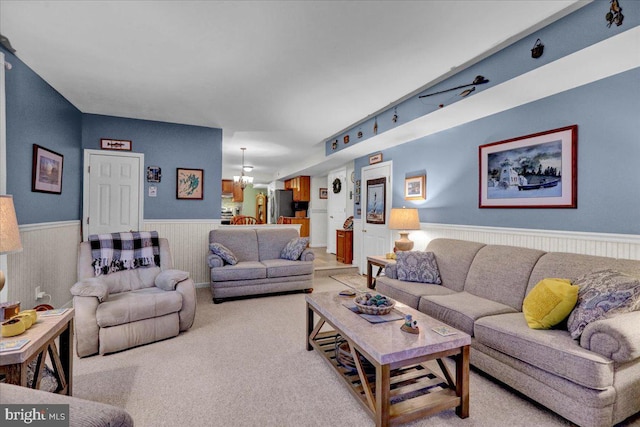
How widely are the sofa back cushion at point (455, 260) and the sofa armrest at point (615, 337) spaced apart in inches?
53.6

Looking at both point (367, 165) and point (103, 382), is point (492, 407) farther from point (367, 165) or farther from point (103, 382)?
point (367, 165)

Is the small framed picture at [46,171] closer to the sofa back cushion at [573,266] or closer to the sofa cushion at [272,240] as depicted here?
the sofa cushion at [272,240]

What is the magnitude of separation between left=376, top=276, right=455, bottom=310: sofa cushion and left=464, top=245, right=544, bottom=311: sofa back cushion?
0.94ft

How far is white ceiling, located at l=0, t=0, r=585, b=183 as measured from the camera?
6.57 feet

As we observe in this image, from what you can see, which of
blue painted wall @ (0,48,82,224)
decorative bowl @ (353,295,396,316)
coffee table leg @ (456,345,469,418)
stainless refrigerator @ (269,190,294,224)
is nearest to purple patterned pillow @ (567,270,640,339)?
coffee table leg @ (456,345,469,418)

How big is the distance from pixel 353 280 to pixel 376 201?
55.8 inches

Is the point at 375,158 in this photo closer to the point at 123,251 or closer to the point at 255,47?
the point at 255,47

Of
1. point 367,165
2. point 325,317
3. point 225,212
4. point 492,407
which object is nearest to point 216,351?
point 325,317

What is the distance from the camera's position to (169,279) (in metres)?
3.06

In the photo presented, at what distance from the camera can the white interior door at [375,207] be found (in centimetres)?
502

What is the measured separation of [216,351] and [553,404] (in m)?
2.40

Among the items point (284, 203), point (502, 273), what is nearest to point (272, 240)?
point (502, 273)

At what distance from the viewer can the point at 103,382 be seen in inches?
84.7

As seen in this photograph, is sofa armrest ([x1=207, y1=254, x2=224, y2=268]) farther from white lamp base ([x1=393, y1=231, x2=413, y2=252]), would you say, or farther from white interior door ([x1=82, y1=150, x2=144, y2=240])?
white lamp base ([x1=393, y1=231, x2=413, y2=252])
